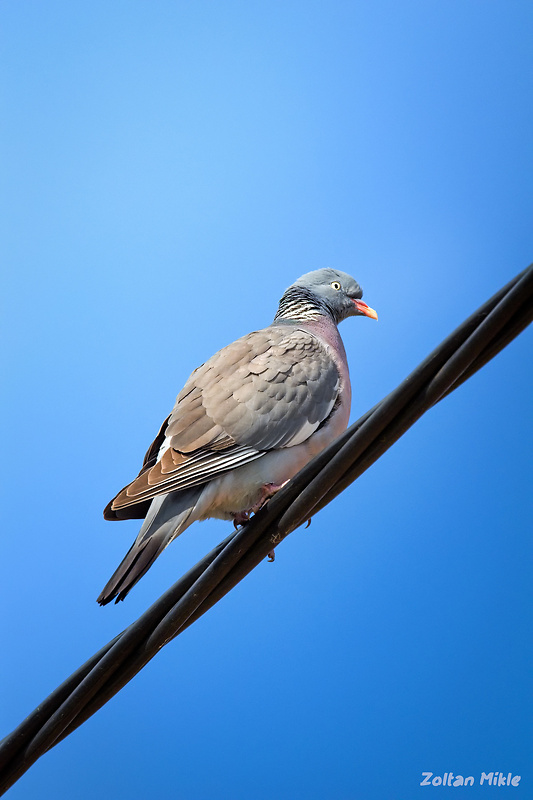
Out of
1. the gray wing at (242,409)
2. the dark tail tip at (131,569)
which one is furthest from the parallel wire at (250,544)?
the gray wing at (242,409)

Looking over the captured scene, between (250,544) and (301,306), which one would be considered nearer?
(250,544)

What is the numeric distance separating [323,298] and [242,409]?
1122mm

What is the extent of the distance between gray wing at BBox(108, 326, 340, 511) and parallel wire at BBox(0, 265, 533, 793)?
582 mm

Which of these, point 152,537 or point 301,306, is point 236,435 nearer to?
point 152,537

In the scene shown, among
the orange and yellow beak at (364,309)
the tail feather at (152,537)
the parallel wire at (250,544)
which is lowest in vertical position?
the parallel wire at (250,544)

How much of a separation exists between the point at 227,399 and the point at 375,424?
1.15m

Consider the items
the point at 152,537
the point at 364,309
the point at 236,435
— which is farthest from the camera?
the point at 364,309

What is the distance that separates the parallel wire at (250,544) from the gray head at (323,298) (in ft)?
5.76

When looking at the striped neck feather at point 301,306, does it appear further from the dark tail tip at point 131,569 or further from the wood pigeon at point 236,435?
the dark tail tip at point 131,569

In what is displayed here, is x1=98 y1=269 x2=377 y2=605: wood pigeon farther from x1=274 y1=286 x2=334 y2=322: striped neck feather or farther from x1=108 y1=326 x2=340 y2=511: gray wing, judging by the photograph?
x1=274 y1=286 x2=334 y2=322: striped neck feather

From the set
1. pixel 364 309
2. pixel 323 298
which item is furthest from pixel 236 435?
pixel 364 309

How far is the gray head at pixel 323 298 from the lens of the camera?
3.33 meters

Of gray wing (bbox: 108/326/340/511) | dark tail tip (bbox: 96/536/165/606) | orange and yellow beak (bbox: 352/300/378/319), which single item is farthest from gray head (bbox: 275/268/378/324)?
dark tail tip (bbox: 96/536/165/606)

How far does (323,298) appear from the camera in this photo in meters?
3.43
